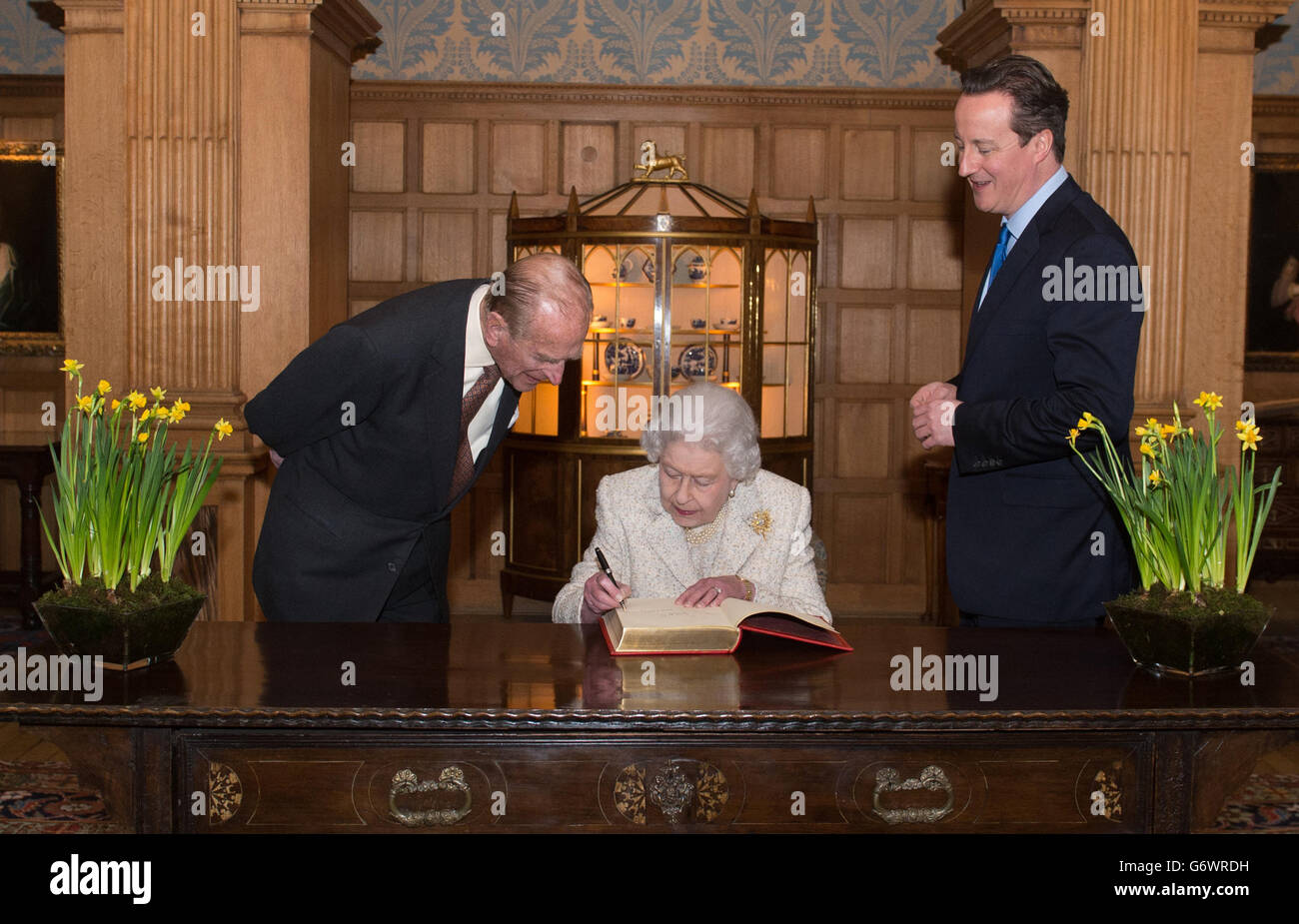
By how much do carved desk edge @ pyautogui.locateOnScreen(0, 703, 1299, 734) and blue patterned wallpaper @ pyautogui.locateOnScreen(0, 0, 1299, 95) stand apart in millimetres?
5776

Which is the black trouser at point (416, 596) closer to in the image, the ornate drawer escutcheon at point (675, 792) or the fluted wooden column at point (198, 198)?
the ornate drawer escutcheon at point (675, 792)

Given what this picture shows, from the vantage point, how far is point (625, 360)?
6.77 metres

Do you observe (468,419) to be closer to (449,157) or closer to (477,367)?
(477,367)

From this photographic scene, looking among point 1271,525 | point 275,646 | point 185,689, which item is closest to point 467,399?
point 275,646

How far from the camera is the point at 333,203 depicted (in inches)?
245

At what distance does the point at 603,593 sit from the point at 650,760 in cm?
75

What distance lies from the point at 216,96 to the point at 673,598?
10.9ft

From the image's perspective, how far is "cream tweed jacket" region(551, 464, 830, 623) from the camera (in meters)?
3.35

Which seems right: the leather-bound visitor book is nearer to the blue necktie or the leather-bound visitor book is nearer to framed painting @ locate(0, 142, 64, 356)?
the blue necktie

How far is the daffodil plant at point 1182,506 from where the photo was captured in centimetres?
246

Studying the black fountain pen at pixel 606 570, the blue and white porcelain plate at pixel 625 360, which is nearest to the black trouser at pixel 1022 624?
the black fountain pen at pixel 606 570

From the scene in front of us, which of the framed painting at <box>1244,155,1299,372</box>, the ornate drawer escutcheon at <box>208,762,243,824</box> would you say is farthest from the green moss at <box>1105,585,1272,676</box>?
the framed painting at <box>1244,155,1299,372</box>

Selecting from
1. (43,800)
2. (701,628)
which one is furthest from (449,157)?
(701,628)

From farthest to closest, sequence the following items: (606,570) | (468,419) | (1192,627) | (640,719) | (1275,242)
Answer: (1275,242), (468,419), (606,570), (1192,627), (640,719)
